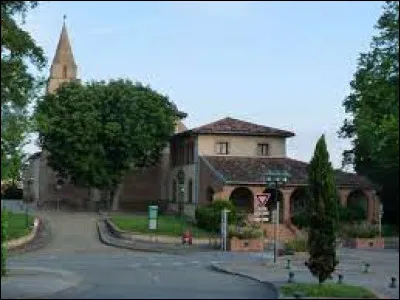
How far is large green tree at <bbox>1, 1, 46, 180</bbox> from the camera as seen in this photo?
27016mm

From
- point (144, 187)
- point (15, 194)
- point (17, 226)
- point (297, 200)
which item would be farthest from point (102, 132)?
point (15, 194)

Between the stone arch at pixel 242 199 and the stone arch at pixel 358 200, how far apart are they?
8.47m

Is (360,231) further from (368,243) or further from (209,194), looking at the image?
(209,194)

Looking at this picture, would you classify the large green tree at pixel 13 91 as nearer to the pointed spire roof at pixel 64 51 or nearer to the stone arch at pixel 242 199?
the stone arch at pixel 242 199

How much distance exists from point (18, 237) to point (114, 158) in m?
25.0

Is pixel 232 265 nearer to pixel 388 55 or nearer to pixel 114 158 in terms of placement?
pixel 388 55

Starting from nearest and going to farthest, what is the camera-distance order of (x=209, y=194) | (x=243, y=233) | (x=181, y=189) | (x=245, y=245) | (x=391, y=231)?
1. (x=391, y=231)
2. (x=245, y=245)
3. (x=243, y=233)
4. (x=209, y=194)
5. (x=181, y=189)

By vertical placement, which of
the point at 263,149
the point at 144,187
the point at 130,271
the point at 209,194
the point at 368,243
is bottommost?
the point at 130,271

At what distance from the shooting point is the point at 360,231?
5712cm

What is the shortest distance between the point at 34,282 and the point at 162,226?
33889 millimetres

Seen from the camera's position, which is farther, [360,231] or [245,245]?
[360,231]

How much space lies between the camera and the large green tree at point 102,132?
245 ft

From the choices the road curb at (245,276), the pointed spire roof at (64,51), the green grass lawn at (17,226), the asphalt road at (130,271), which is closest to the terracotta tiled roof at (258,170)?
the asphalt road at (130,271)

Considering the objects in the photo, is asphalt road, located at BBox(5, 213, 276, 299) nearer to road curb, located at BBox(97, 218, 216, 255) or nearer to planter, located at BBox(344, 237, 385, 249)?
road curb, located at BBox(97, 218, 216, 255)
